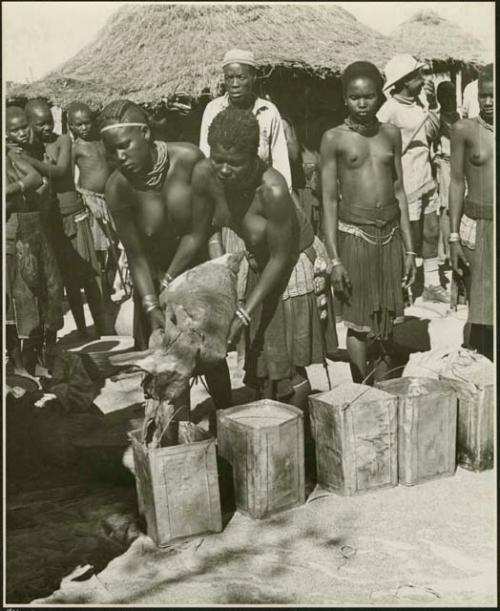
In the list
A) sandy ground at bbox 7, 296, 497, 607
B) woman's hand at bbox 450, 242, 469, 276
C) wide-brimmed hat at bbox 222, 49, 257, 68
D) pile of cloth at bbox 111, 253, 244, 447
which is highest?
wide-brimmed hat at bbox 222, 49, 257, 68

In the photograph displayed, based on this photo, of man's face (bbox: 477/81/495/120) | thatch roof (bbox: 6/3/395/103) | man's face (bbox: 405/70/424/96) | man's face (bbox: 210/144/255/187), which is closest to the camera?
man's face (bbox: 210/144/255/187)

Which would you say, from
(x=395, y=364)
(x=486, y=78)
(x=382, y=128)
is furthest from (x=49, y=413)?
(x=486, y=78)

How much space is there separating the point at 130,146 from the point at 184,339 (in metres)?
1.01

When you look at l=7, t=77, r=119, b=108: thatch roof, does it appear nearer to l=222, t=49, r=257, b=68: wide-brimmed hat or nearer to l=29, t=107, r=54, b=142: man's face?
l=29, t=107, r=54, b=142: man's face

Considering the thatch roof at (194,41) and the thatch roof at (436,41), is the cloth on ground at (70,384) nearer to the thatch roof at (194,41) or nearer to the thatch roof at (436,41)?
the thatch roof at (194,41)

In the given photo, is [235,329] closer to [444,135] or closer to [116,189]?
[116,189]

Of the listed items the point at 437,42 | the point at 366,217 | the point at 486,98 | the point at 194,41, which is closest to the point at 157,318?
the point at 366,217

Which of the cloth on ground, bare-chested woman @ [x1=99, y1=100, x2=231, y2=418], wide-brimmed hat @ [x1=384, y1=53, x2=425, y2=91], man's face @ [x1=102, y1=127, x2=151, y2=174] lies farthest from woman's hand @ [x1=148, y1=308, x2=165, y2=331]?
wide-brimmed hat @ [x1=384, y1=53, x2=425, y2=91]

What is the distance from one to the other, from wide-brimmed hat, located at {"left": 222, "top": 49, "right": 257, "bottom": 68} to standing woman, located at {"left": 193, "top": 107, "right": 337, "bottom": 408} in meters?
0.29

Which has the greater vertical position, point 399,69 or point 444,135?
point 399,69

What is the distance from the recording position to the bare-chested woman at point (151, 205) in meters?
4.54

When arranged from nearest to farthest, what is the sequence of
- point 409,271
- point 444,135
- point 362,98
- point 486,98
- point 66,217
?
1. point 486,98
2. point 362,98
3. point 66,217
4. point 409,271
5. point 444,135

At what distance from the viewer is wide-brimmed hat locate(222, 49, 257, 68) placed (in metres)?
4.87

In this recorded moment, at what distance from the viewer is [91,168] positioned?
511 cm
